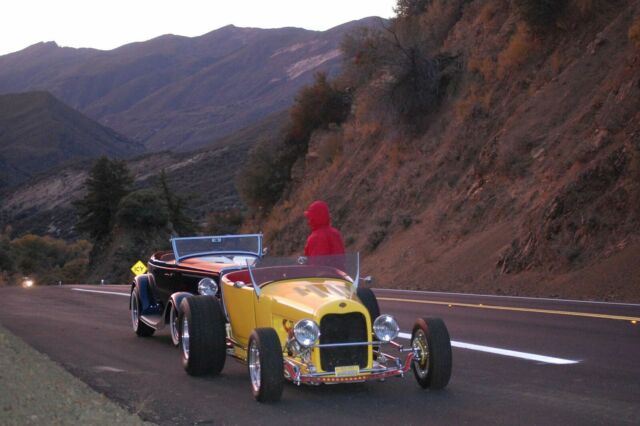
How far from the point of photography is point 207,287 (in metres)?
11.3

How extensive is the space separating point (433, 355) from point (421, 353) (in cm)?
27

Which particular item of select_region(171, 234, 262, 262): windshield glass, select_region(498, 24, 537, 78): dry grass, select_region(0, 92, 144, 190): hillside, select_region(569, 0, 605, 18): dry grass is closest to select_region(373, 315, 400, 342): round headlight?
select_region(171, 234, 262, 262): windshield glass

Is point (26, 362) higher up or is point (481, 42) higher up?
point (481, 42)

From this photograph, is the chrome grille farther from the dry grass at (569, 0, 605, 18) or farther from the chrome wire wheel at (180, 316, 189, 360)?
the dry grass at (569, 0, 605, 18)

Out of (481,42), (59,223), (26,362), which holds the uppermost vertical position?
(481,42)

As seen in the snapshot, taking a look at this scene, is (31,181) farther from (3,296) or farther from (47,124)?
(3,296)

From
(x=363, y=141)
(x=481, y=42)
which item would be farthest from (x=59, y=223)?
(x=481, y=42)

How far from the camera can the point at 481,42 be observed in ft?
122

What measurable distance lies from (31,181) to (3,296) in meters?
99.5

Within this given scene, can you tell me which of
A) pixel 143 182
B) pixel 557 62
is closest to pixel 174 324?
pixel 557 62

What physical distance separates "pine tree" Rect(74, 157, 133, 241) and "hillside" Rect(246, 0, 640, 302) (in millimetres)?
28786

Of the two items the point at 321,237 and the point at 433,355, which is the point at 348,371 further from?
the point at 321,237

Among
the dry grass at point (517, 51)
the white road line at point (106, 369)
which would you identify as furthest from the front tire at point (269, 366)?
the dry grass at point (517, 51)

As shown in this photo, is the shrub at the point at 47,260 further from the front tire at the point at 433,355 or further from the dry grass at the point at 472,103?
the front tire at the point at 433,355
